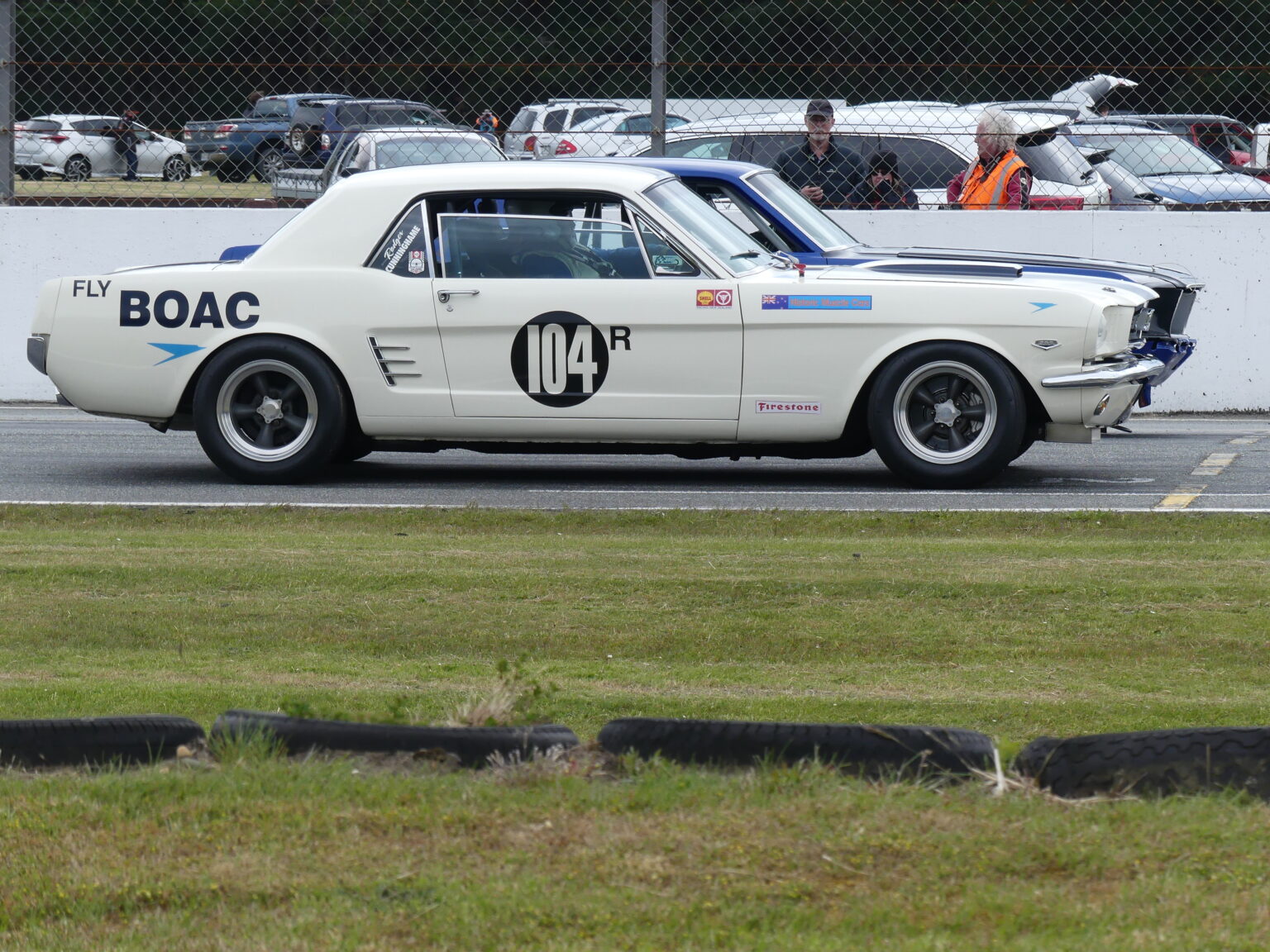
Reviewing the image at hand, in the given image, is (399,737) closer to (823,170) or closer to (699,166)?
(699,166)

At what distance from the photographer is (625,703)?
14.9ft

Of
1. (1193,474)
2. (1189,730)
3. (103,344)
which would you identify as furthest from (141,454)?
(1189,730)

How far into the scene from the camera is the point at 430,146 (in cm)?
1269

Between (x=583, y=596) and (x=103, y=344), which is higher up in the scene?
(x=103, y=344)

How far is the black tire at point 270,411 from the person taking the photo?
866 cm

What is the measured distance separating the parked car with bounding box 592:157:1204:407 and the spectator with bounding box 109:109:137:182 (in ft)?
15.0

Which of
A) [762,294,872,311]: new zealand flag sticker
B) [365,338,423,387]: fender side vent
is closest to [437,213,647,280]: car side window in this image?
[365,338,423,387]: fender side vent

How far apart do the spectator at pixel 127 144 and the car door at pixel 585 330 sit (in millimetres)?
4854

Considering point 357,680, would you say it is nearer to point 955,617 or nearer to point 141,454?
point 955,617

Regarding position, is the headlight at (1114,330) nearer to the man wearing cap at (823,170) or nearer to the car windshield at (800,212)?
the car windshield at (800,212)

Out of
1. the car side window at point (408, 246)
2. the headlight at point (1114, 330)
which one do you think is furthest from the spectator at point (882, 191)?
the car side window at point (408, 246)

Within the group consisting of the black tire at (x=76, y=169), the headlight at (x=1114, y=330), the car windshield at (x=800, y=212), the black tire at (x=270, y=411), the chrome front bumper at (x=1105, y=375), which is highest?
the black tire at (x=76, y=169)

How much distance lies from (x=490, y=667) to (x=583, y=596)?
0.97 m

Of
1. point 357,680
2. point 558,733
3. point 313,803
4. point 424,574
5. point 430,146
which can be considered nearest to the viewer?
point 313,803
